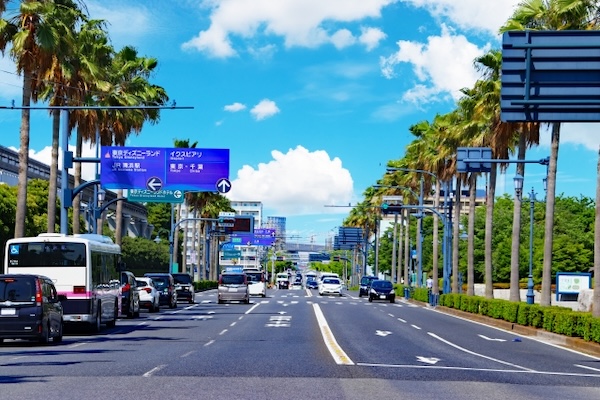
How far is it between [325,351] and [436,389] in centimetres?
735

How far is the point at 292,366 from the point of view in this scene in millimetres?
16875

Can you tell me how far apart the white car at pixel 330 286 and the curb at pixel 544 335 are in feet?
111

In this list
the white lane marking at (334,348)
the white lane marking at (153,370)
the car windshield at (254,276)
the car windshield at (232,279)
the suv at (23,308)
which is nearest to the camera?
the white lane marking at (153,370)

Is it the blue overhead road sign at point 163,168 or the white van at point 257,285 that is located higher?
the blue overhead road sign at point 163,168

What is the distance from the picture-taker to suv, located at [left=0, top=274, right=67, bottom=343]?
21.6 m

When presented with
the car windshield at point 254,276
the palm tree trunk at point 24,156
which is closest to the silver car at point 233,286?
the car windshield at point 254,276

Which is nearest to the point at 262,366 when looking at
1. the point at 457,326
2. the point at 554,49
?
the point at 554,49

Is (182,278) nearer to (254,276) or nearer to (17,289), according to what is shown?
(254,276)

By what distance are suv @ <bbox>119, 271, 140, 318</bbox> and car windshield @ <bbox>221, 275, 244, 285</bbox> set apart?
53.5ft

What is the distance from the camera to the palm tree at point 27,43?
112ft

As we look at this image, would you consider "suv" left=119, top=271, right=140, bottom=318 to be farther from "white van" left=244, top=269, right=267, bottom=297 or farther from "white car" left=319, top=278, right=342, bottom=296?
"white car" left=319, top=278, right=342, bottom=296

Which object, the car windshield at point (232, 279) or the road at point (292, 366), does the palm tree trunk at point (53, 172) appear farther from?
the car windshield at point (232, 279)

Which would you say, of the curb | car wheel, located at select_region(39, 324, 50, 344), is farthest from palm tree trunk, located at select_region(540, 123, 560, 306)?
car wheel, located at select_region(39, 324, 50, 344)

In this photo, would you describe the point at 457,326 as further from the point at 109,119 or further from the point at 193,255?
the point at 193,255
